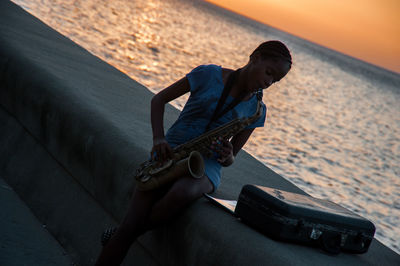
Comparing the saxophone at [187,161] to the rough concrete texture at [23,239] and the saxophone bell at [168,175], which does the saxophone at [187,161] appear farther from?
the rough concrete texture at [23,239]

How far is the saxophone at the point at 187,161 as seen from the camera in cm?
279

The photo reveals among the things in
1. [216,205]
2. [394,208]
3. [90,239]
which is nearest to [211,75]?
[216,205]

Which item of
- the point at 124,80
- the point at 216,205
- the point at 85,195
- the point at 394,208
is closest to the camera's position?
the point at 216,205

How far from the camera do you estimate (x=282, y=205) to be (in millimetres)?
2568

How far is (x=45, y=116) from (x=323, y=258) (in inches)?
95.7

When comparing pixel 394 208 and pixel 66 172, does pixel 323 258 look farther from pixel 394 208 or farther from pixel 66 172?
pixel 394 208

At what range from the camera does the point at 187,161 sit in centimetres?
279

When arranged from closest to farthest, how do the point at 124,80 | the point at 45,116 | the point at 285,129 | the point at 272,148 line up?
the point at 45,116 < the point at 124,80 < the point at 272,148 < the point at 285,129

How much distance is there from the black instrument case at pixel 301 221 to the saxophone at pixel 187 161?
1.14 ft

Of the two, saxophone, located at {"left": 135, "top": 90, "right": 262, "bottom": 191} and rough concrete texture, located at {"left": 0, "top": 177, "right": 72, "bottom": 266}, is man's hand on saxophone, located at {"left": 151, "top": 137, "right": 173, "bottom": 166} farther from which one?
rough concrete texture, located at {"left": 0, "top": 177, "right": 72, "bottom": 266}

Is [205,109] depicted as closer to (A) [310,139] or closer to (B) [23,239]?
(B) [23,239]

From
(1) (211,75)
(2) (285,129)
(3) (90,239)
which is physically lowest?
(2) (285,129)

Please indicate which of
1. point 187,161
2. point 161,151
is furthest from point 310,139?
point 187,161

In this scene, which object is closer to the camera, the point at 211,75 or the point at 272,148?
the point at 211,75
